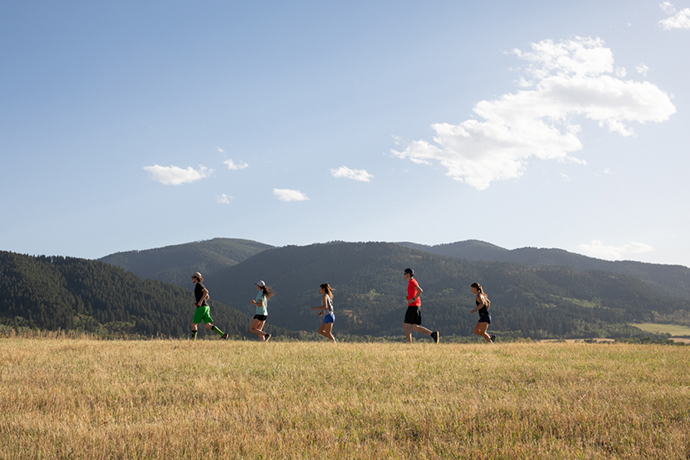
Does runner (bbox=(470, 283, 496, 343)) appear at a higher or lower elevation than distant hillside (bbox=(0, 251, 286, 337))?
higher

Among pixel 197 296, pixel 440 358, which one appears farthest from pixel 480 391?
pixel 197 296

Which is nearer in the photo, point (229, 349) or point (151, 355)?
point (151, 355)

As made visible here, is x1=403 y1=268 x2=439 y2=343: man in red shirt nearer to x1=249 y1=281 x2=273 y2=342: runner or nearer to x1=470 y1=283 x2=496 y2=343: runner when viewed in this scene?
x1=470 y1=283 x2=496 y2=343: runner

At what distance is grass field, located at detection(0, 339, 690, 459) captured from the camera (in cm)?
470

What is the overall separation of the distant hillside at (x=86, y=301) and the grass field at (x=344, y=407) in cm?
14000

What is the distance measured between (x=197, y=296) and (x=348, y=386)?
29.2 ft

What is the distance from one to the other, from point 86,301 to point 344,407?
642ft

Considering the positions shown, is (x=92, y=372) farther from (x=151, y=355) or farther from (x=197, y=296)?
(x=197, y=296)

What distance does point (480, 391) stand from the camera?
692 centimetres

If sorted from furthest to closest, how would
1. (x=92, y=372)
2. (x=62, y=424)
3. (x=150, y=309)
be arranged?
(x=150, y=309), (x=92, y=372), (x=62, y=424)

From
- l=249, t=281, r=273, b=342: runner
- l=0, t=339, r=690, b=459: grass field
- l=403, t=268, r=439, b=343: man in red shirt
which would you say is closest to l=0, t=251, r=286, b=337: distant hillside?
l=249, t=281, r=273, b=342: runner

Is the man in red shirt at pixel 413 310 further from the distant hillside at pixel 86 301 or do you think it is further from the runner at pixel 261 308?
the distant hillside at pixel 86 301

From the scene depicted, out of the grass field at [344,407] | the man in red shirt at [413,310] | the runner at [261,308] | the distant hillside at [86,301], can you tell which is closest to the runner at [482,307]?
the man in red shirt at [413,310]

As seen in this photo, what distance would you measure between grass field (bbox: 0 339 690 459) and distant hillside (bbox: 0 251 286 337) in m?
140
